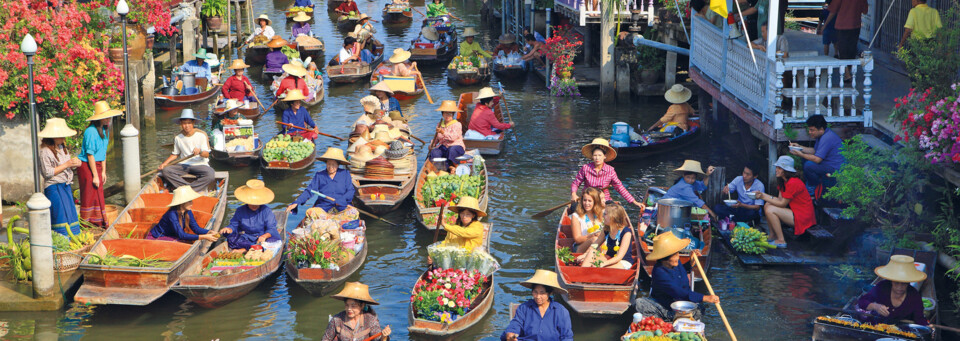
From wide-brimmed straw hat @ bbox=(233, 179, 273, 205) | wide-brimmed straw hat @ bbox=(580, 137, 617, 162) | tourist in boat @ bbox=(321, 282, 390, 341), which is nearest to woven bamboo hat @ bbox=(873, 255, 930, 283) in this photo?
wide-brimmed straw hat @ bbox=(580, 137, 617, 162)

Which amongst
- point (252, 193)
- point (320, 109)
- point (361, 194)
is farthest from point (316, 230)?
point (320, 109)

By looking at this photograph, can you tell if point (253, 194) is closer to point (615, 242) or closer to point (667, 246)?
point (615, 242)

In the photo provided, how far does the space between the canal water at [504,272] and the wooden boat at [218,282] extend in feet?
1.03

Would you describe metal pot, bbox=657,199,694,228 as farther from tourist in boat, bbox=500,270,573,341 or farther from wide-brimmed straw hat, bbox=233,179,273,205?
wide-brimmed straw hat, bbox=233,179,273,205

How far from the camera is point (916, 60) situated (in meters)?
12.8

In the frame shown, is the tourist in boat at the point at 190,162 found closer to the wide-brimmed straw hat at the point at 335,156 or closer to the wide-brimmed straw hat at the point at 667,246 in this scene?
the wide-brimmed straw hat at the point at 335,156

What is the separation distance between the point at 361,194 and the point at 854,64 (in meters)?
8.16

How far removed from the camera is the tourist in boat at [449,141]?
1820 centimetres

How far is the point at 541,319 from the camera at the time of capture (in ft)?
34.1

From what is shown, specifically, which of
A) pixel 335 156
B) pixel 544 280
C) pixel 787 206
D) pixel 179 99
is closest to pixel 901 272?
pixel 787 206

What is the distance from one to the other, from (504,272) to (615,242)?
2405 mm

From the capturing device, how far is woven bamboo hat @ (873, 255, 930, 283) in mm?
10758

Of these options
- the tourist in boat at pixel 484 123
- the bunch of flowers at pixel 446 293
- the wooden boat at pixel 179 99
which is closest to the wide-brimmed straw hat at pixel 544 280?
the bunch of flowers at pixel 446 293

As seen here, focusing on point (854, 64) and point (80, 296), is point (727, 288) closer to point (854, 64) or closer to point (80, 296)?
point (854, 64)
